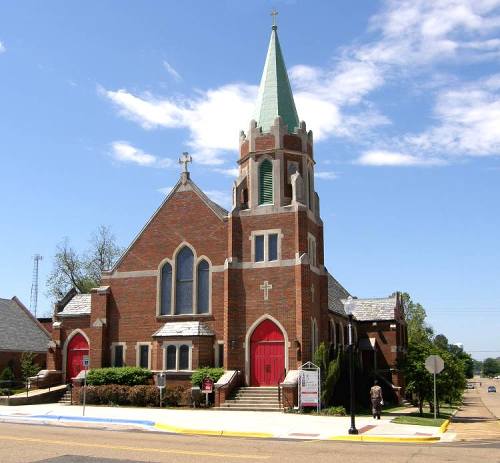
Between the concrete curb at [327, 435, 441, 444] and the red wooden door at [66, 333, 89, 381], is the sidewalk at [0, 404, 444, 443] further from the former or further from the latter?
the red wooden door at [66, 333, 89, 381]

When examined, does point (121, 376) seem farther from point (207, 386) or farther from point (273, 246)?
point (273, 246)

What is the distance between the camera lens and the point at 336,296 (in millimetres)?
49812

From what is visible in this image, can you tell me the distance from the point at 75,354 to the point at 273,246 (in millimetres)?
14427

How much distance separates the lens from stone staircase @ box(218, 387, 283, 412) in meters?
31.1

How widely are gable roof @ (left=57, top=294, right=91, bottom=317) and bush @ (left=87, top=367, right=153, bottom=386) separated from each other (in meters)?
5.44

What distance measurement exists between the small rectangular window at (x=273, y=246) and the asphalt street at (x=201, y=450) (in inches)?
634

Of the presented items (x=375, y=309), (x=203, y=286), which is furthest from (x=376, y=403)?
(x=375, y=309)

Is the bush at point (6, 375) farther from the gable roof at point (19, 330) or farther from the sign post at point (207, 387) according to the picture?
the sign post at point (207, 387)

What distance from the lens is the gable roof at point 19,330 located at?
Answer: 50.3 meters

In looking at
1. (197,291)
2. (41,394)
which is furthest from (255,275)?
(41,394)

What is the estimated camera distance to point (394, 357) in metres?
47.4

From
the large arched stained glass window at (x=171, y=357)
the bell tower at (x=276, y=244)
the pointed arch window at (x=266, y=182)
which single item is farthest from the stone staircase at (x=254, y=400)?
the pointed arch window at (x=266, y=182)

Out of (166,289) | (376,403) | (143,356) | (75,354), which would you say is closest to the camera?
(376,403)

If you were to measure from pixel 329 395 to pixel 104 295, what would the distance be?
15.2 meters
